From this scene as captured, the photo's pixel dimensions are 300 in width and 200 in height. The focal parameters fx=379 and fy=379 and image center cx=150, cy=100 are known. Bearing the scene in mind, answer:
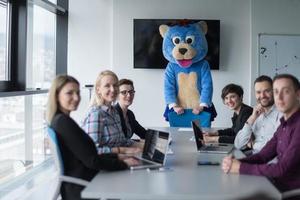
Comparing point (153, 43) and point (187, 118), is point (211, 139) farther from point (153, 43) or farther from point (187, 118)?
point (153, 43)

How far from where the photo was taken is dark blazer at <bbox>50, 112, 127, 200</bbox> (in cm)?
196

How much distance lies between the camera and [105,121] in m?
2.48

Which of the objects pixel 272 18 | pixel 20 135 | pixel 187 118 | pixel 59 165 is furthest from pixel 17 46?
pixel 272 18

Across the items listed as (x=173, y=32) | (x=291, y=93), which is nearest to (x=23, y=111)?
(x=173, y=32)

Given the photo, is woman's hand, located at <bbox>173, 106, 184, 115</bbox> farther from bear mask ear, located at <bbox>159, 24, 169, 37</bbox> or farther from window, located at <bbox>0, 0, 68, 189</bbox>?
window, located at <bbox>0, 0, 68, 189</bbox>

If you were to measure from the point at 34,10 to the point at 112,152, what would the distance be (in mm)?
3294

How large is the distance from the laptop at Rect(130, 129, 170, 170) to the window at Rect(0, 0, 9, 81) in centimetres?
242

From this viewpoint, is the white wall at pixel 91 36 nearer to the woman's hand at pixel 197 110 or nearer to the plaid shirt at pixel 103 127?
the woman's hand at pixel 197 110

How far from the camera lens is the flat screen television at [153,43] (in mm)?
5590

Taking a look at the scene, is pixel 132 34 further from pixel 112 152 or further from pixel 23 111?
pixel 112 152

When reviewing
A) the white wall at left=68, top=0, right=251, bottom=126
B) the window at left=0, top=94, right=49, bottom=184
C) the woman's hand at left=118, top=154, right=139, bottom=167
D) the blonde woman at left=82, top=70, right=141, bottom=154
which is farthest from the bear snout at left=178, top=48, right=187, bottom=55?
the woman's hand at left=118, top=154, right=139, bottom=167

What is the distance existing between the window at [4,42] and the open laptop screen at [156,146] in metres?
2.41

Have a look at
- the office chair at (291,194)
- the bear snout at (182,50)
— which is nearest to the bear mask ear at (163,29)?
the bear snout at (182,50)

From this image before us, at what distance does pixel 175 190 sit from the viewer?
1.64 metres
